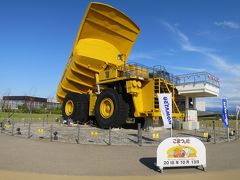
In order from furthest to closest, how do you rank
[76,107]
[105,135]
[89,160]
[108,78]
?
[76,107] → [108,78] → [105,135] → [89,160]

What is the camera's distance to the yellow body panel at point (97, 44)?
20453 mm

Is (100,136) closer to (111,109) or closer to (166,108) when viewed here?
(111,109)

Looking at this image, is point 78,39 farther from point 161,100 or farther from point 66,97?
point 161,100

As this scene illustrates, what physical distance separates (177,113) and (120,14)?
313 inches

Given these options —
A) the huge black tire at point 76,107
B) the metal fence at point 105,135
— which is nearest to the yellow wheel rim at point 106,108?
the metal fence at point 105,135

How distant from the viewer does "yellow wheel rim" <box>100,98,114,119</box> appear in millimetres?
19656

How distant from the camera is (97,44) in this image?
2191cm

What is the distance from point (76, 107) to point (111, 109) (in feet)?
17.3

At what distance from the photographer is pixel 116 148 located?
1212 cm

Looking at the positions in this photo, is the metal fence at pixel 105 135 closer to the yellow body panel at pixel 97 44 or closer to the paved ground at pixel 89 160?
the paved ground at pixel 89 160

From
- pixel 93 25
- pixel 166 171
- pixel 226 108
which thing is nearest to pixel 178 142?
pixel 166 171

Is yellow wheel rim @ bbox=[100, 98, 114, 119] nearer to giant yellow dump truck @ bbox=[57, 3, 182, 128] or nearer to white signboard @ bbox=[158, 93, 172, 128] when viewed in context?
giant yellow dump truck @ bbox=[57, 3, 182, 128]

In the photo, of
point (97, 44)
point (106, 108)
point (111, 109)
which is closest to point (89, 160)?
point (111, 109)

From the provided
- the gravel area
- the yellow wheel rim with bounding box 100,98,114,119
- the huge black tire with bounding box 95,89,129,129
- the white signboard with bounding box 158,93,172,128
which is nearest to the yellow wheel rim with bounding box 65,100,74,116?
the huge black tire with bounding box 95,89,129,129
